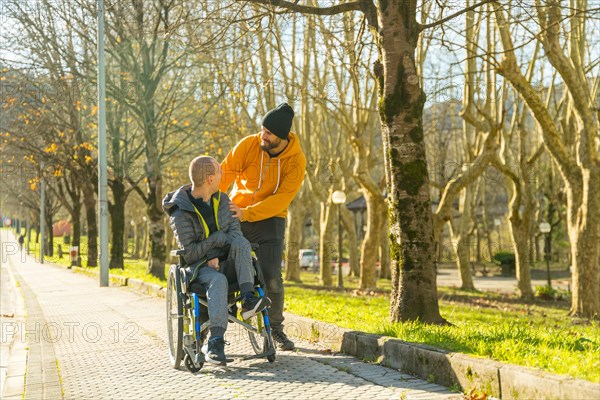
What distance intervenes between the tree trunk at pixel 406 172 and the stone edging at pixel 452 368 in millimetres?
1145

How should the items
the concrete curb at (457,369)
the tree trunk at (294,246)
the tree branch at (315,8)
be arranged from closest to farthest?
the concrete curb at (457,369) → the tree branch at (315,8) → the tree trunk at (294,246)

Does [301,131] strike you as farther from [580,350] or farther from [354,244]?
[580,350]

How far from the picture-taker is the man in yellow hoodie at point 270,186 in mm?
6539

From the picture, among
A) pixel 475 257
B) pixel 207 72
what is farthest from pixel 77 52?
pixel 475 257

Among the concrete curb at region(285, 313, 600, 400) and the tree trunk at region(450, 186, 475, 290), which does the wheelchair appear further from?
the tree trunk at region(450, 186, 475, 290)

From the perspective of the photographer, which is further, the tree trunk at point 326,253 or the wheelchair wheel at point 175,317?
the tree trunk at point 326,253

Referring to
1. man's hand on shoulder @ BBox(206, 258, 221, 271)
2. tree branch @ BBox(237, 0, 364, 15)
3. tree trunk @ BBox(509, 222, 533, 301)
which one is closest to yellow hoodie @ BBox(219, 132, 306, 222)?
man's hand on shoulder @ BBox(206, 258, 221, 271)

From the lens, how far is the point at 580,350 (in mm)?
5484

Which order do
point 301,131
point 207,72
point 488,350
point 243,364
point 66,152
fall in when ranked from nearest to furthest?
point 488,350 < point 243,364 < point 207,72 < point 66,152 < point 301,131

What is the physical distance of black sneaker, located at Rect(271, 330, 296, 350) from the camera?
669cm

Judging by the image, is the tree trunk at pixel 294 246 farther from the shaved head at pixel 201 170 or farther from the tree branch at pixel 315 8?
the shaved head at pixel 201 170

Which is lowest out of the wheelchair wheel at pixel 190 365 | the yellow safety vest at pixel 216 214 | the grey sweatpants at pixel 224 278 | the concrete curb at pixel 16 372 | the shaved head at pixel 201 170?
the concrete curb at pixel 16 372

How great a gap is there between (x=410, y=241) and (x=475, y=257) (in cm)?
5117

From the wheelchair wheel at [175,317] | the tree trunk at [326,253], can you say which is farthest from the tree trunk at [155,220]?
the wheelchair wheel at [175,317]
